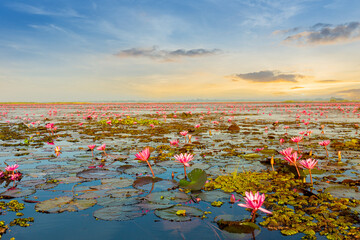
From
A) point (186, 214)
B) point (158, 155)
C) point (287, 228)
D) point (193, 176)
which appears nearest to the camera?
point (287, 228)

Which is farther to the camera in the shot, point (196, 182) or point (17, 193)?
point (196, 182)

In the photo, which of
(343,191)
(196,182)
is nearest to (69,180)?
(196,182)

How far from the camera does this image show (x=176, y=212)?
10.9ft

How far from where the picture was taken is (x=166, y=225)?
3031mm

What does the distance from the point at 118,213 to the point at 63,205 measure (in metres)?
0.92

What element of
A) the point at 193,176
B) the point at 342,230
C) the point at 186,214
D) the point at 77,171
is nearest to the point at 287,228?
the point at 342,230

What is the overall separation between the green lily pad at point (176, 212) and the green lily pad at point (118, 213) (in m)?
0.29

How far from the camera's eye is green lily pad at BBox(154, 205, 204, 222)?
10.3 ft

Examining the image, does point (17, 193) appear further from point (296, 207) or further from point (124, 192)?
point (296, 207)

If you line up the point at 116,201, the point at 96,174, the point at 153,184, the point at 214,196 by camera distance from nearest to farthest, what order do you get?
the point at 116,201 → the point at 214,196 → the point at 153,184 → the point at 96,174

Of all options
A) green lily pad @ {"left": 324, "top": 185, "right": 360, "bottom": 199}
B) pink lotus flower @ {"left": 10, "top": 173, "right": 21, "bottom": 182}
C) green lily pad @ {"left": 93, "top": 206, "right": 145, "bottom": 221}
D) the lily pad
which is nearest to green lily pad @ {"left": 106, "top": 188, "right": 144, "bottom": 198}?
green lily pad @ {"left": 93, "top": 206, "right": 145, "bottom": 221}

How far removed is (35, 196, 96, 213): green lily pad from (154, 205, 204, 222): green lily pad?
3.70ft

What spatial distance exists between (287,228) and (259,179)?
1.98 meters

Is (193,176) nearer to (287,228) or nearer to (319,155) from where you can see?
(287,228)
